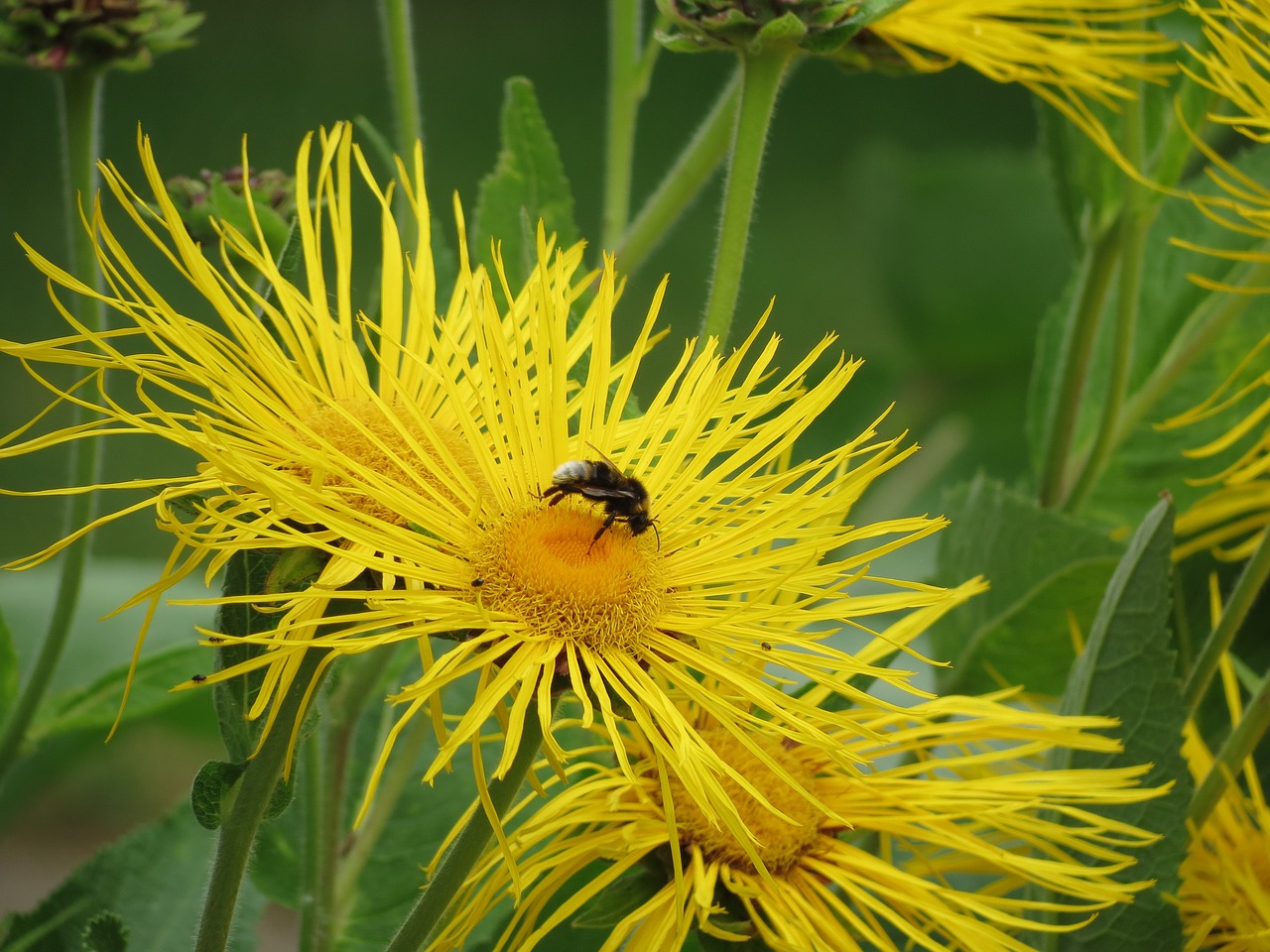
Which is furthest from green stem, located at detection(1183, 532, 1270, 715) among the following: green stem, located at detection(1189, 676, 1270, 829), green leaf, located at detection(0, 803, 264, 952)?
green leaf, located at detection(0, 803, 264, 952)

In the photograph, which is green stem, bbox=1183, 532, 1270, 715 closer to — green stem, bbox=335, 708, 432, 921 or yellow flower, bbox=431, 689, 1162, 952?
yellow flower, bbox=431, 689, 1162, 952

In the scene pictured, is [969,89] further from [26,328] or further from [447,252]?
[447,252]

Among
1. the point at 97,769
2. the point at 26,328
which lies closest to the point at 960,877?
the point at 97,769

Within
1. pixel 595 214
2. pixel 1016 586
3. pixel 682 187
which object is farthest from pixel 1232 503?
pixel 595 214

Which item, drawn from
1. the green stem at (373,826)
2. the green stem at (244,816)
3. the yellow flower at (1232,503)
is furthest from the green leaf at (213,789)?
the yellow flower at (1232,503)

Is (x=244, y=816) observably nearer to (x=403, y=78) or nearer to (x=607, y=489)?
(x=607, y=489)

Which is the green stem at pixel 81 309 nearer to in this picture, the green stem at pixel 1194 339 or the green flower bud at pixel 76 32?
the green flower bud at pixel 76 32
